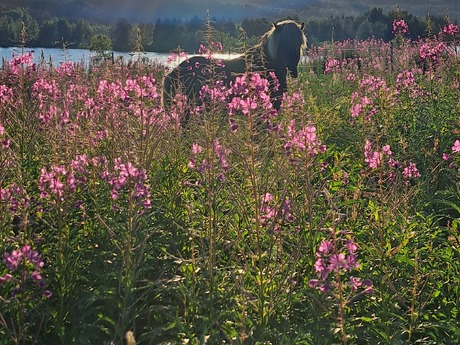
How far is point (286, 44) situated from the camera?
10992 millimetres

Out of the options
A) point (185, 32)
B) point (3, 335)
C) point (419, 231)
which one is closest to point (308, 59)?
point (419, 231)

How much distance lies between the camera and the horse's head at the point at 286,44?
10883 millimetres

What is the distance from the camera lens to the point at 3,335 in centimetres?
318

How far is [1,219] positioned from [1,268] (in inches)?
17.2

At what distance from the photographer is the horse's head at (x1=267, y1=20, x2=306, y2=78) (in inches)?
428

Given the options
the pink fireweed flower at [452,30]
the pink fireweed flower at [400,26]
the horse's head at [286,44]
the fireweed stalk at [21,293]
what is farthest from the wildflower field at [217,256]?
the horse's head at [286,44]

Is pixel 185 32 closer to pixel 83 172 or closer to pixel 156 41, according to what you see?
pixel 156 41

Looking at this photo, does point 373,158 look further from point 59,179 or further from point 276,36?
point 276,36

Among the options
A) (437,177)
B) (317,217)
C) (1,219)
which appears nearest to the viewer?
(1,219)

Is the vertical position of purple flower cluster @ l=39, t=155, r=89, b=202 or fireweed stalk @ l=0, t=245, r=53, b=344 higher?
purple flower cluster @ l=39, t=155, r=89, b=202

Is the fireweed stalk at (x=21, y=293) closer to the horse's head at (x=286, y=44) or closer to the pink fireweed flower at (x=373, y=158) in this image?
the pink fireweed flower at (x=373, y=158)

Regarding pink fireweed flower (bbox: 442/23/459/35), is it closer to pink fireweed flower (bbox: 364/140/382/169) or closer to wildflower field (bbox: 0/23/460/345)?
wildflower field (bbox: 0/23/460/345)

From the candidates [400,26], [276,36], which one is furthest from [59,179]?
[276,36]

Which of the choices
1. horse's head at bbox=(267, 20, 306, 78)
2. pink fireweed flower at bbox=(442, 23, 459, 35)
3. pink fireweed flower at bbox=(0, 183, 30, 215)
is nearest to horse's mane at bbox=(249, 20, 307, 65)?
horse's head at bbox=(267, 20, 306, 78)
